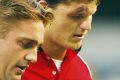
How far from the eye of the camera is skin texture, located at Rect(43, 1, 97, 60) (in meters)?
2.76

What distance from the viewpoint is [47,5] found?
2764mm

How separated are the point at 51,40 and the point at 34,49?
47 centimetres

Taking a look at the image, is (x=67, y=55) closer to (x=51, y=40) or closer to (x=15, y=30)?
(x=51, y=40)

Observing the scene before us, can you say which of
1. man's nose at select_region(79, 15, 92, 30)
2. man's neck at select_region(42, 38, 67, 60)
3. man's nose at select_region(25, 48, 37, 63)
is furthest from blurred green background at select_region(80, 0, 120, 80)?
man's nose at select_region(25, 48, 37, 63)

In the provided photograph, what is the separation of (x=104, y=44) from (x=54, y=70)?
3518 millimetres

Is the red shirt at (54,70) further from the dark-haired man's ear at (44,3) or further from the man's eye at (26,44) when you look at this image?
the man's eye at (26,44)

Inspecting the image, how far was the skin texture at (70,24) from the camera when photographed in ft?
9.06

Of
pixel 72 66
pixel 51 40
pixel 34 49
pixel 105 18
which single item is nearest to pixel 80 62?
pixel 72 66

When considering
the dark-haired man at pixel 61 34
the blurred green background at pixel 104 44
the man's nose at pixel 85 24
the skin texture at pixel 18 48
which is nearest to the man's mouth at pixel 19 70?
the skin texture at pixel 18 48

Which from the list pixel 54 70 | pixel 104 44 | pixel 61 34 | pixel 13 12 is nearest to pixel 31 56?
pixel 13 12

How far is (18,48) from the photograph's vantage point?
2.29 meters

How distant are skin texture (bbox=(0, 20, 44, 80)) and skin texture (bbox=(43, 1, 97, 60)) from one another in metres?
0.46

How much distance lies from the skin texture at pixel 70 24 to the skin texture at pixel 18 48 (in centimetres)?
46

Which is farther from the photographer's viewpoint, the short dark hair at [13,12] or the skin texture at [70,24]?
the skin texture at [70,24]
